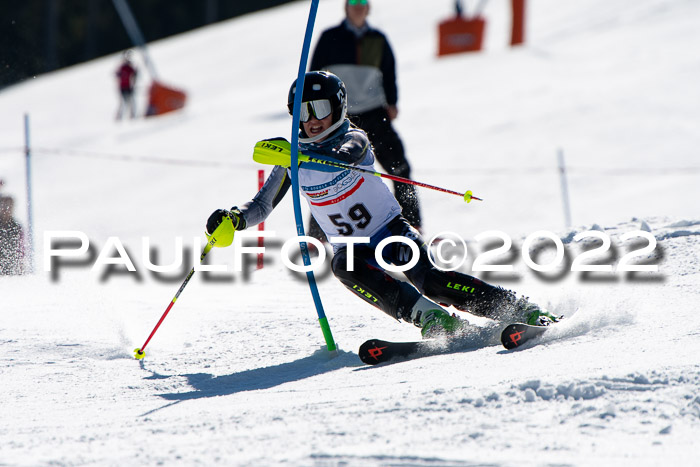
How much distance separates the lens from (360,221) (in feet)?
14.4

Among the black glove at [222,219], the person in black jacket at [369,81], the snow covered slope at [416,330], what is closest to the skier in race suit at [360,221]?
the black glove at [222,219]

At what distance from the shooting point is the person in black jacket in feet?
22.3

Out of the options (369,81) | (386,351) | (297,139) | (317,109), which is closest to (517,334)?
(386,351)

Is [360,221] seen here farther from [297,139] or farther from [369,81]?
[369,81]

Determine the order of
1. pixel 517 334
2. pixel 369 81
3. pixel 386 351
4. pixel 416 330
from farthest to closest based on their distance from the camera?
pixel 369 81, pixel 416 330, pixel 386 351, pixel 517 334

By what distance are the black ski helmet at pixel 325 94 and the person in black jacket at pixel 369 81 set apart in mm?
2385

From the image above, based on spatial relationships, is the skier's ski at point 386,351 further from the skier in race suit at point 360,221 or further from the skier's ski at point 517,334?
the skier's ski at point 517,334

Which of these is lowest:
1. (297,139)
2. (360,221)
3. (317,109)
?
(360,221)

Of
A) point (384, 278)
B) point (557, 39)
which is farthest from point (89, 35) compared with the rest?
point (384, 278)

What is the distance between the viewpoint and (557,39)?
56.3 ft

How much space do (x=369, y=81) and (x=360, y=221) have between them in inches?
111

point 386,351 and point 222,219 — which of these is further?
point 222,219

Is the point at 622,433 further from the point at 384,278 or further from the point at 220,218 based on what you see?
the point at 220,218

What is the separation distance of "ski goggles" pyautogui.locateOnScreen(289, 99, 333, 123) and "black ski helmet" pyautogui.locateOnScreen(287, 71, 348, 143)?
17 millimetres
